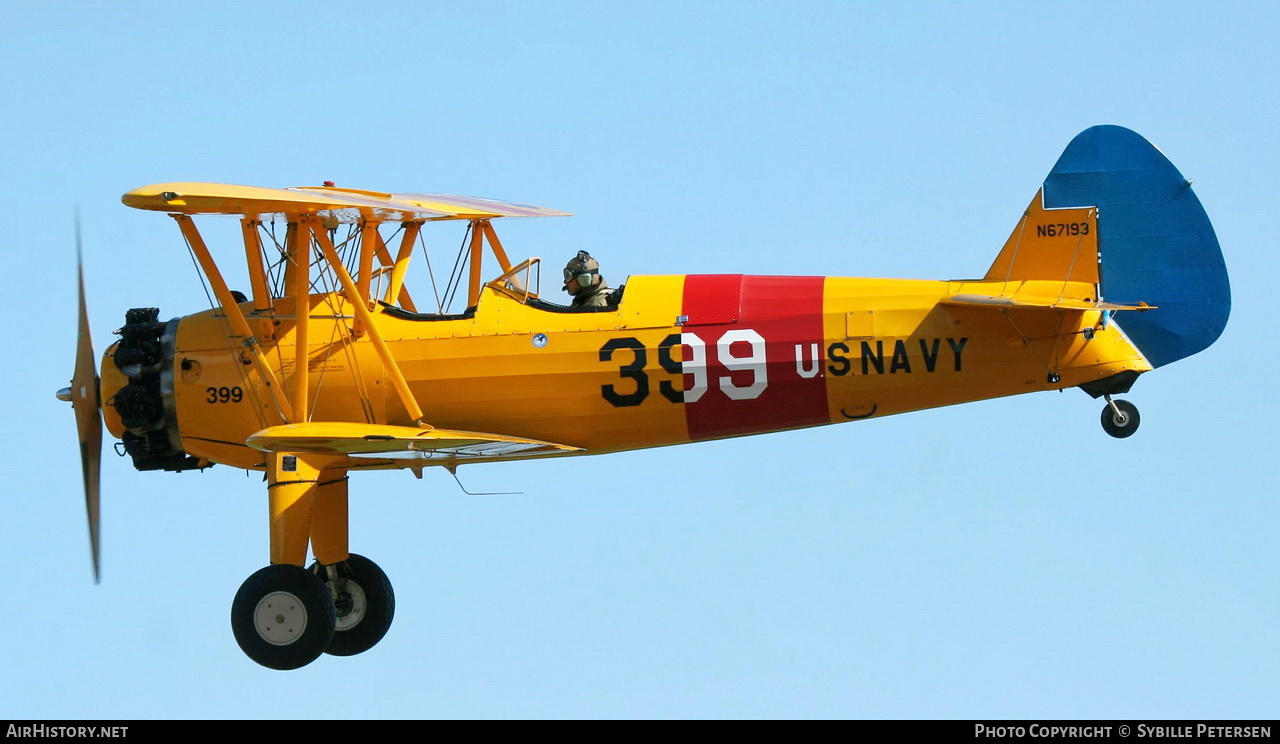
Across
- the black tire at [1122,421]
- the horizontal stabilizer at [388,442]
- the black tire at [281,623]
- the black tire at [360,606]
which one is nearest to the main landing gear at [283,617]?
the black tire at [281,623]

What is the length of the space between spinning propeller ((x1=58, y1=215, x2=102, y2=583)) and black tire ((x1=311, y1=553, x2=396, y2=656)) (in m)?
1.92

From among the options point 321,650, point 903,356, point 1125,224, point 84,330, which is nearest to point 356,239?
point 84,330

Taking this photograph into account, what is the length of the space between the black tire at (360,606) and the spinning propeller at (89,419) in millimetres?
1919

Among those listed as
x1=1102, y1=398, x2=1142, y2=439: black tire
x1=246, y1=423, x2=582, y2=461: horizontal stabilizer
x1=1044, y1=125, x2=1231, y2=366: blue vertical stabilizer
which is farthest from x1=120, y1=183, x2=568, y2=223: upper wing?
x1=1102, y1=398, x2=1142, y2=439: black tire

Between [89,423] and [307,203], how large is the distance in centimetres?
288

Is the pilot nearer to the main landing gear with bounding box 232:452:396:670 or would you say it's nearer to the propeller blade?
the main landing gear with bounding box 232:452:396:670

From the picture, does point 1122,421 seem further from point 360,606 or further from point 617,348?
point 360,606

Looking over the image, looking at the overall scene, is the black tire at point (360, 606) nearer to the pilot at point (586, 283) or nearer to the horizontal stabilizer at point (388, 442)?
the horizontal stabilizer at point (388, 442)

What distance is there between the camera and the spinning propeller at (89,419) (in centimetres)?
1620

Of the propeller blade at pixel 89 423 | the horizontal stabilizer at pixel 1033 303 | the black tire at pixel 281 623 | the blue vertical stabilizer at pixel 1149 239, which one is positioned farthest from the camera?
the propeller blade at pixel 89 423

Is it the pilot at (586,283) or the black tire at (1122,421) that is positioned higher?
the pilot at (586,283)

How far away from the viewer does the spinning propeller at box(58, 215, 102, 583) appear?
1620cm

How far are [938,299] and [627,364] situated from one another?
2.31 m

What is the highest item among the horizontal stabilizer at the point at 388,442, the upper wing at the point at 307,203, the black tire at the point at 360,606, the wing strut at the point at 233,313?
the upper wing at the point at 307,203
